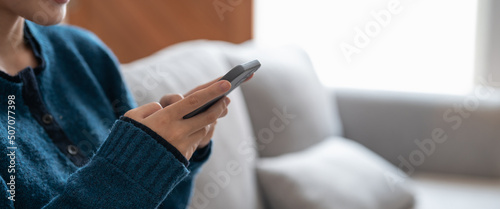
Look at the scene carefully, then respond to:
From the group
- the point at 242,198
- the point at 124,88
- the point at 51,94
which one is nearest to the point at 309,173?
the point at 242,198

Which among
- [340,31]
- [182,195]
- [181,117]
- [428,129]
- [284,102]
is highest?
[181,117]

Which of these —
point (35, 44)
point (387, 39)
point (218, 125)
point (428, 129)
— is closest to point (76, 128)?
point (35, 44)

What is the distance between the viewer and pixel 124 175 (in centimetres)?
66

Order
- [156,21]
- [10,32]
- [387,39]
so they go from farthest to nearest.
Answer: [156,21], [387,39], [10,32]

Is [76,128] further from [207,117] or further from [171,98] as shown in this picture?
[207,117]

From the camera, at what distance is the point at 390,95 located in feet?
6.20

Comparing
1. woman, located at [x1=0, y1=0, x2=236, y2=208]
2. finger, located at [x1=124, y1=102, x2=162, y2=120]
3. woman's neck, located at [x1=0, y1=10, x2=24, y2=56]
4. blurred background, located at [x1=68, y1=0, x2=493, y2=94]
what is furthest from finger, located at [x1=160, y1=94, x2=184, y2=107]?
blurred background, located at [x1=68, y1=0, x2=493, y2=94]

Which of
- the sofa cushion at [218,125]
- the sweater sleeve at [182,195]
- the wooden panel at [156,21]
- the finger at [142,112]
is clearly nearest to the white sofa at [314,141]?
the sofa cushion at [218,125]

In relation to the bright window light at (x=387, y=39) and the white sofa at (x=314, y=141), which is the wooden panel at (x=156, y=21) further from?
the white sofa at (x=314, y=141)

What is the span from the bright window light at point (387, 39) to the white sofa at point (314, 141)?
22.6 inches

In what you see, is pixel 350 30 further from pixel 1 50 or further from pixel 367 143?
pixel 1 50

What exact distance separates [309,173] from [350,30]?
1.34m

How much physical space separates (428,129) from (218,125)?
2.92 ft

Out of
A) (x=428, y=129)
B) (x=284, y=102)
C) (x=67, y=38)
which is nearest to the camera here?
(x=67, y=38)
